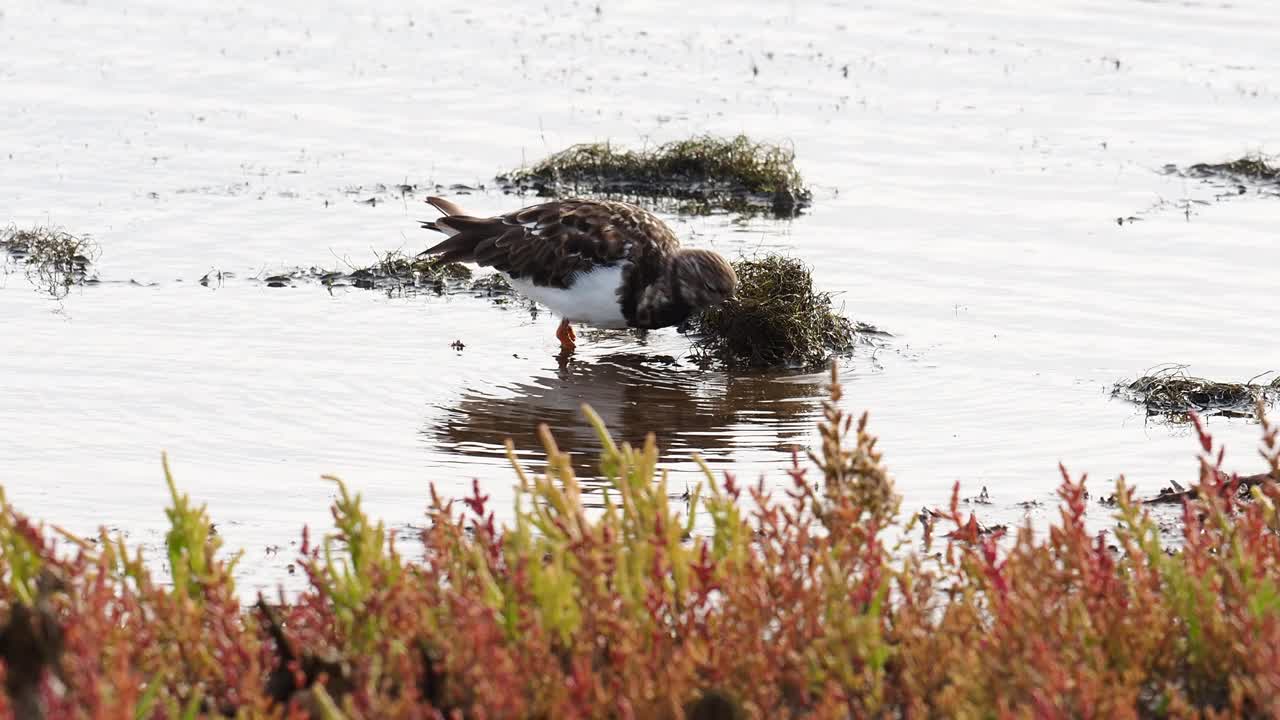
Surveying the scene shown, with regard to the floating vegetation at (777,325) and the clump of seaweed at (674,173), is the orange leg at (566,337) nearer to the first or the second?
the floating vegetation at (777,325)

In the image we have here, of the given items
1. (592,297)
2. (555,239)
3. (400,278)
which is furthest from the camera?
(400,278)

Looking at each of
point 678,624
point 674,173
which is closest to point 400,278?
point 674,173

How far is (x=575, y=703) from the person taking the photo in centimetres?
461

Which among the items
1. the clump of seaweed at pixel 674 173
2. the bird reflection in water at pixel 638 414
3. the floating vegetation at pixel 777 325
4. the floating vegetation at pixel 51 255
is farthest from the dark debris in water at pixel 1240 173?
the floating vegetation at pixel 51 255

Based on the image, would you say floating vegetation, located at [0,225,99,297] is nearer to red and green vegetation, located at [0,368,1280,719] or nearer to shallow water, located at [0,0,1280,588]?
shallow water, located at [0,0,1280,588]

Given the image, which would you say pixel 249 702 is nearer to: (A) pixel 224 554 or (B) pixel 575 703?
(B) pixel 575 703

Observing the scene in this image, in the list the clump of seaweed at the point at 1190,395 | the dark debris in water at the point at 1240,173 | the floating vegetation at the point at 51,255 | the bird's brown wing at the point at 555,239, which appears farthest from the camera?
the dark debris in water at the point at 1240,173

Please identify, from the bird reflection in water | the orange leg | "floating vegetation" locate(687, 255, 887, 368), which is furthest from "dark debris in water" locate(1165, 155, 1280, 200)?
the orange leg

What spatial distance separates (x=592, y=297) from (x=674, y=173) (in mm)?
4719

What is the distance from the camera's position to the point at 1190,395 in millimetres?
10344

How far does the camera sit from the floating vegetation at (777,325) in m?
11.4

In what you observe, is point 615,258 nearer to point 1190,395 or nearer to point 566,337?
point 566,337

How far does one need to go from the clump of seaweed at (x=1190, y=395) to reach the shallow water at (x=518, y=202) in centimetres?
22

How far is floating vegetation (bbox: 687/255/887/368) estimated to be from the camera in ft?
37.6
